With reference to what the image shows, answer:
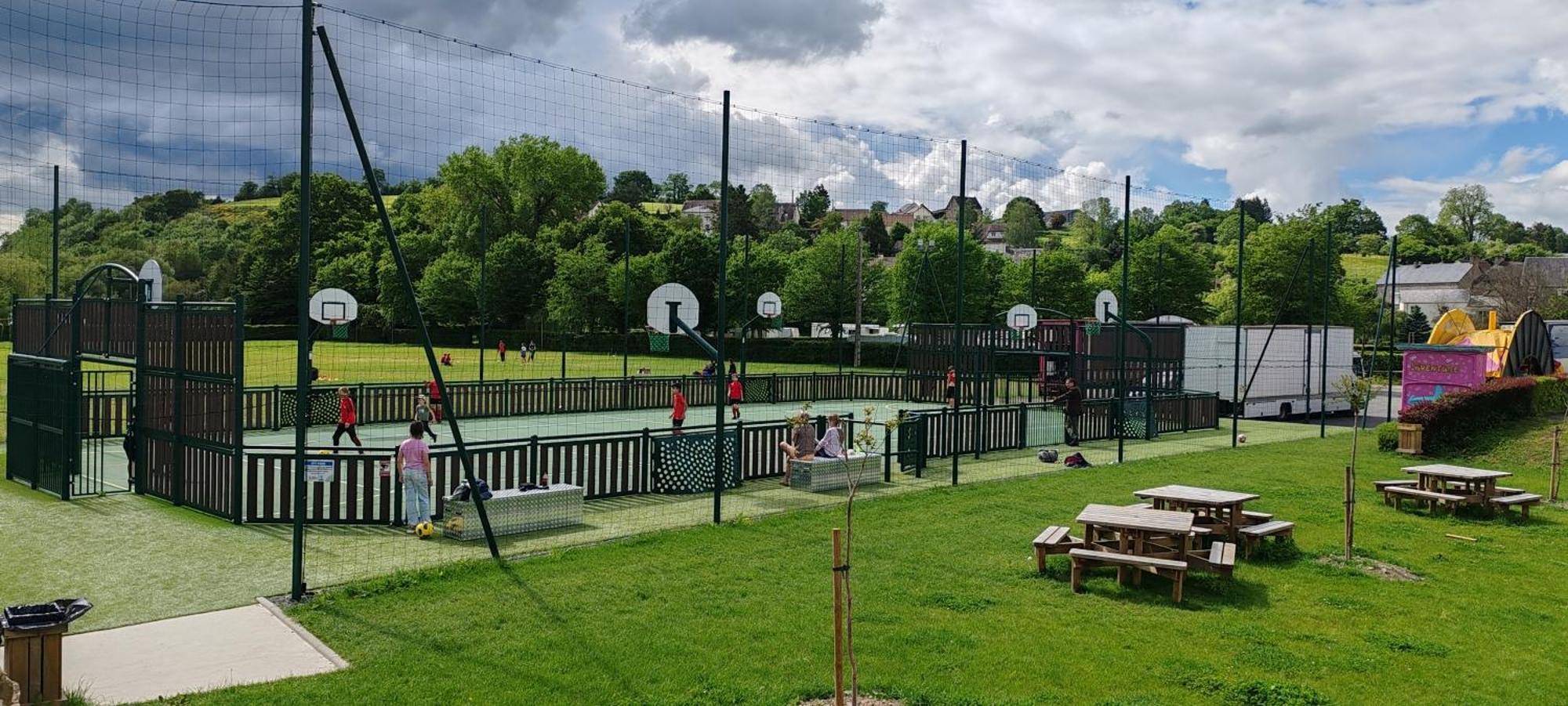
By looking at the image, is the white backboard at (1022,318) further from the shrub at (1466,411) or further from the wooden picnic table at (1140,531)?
the wooden picnic table at (1140,531)

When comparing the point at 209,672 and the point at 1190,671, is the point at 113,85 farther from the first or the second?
the point at 1190,671

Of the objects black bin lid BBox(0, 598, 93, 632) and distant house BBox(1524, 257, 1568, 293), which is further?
distant house BBox(1524, 257, 1568, 293)

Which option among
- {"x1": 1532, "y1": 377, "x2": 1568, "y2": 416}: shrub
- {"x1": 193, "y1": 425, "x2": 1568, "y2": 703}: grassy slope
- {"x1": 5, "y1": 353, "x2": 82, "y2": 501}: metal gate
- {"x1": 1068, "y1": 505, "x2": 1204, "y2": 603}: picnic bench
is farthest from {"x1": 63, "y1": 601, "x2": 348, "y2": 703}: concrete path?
{"x1": 1532, "y1": 377, "x2": 1568, "y2": 416}: shrub

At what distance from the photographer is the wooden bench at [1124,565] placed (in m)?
8.88

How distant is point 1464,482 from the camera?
45.8ft

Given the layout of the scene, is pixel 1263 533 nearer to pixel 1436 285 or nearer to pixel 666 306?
pixel 666 306

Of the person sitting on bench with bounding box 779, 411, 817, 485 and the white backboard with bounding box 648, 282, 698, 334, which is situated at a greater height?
the white backboard with bounding box 648, 282, 698, 334

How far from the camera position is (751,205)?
9450cm

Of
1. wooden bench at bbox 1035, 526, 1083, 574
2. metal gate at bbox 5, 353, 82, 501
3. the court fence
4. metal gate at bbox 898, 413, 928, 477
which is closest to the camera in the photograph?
wooden bench at bbox 1035, 526, 1083, 574

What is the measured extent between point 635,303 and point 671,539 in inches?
1908

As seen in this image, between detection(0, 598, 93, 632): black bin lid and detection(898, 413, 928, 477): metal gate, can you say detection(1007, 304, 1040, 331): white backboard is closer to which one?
detection(898, 413, 928, 477): metal gate

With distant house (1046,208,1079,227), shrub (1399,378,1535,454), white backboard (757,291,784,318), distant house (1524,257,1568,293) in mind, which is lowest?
shrub (1399,378,1535,454)

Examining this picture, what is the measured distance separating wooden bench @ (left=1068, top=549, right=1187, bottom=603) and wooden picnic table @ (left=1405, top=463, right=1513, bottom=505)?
6910 mm

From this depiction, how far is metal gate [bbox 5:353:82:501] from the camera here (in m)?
14.1
